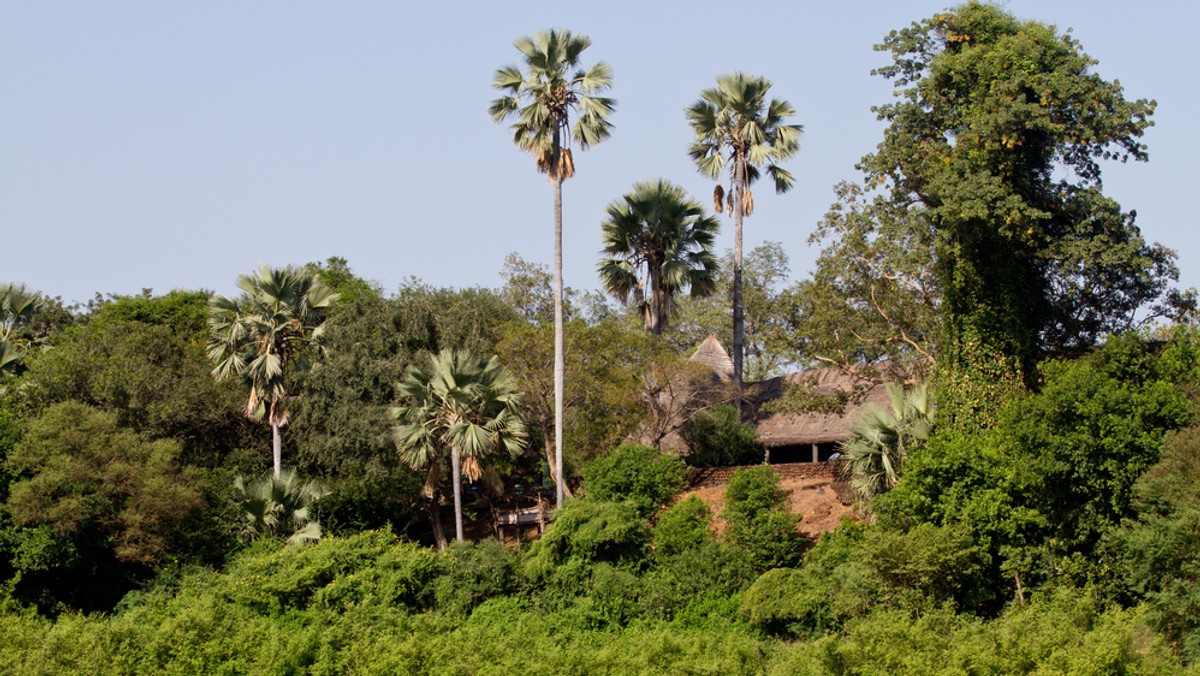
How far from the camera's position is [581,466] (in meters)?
36.2

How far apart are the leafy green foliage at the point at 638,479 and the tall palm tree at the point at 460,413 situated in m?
1.99

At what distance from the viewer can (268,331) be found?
3588cm

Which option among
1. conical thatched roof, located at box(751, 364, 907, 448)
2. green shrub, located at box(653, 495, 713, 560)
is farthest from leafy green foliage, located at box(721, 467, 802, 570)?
conical thatched roof, located at box(751, 364, 907, 448)

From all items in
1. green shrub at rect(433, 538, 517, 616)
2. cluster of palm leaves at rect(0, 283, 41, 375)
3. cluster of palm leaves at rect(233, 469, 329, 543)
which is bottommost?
green shrub at rect(433, 538, 517, 616)

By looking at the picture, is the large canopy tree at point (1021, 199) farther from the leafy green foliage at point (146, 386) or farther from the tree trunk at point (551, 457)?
the leafy green foliage at point (146, 386)

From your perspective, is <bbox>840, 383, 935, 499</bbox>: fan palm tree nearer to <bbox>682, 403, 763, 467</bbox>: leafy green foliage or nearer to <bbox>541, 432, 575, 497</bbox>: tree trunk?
<bbox>682, 403, 763, 467</bbox>: leafy green foliage

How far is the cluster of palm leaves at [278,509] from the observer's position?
33.8m

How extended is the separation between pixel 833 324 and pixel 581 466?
7.06 metres

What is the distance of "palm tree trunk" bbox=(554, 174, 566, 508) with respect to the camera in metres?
34.4

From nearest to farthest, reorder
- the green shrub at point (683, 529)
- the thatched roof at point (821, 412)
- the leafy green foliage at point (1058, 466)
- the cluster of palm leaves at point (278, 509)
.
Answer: the leafy green foliage at point (1058, 466), the green shrub at point (683, 529), the cluster of palm leaves at point (278, 509), the thatched roof at point (821, 412)

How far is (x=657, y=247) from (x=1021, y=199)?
12147 mm

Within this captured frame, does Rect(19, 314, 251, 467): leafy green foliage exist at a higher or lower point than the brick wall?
higher

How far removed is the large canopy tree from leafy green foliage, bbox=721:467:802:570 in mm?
4636

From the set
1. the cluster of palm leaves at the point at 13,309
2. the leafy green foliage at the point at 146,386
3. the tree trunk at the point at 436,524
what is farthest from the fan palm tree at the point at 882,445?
the cluster of palm leaves at the point at 13,309
